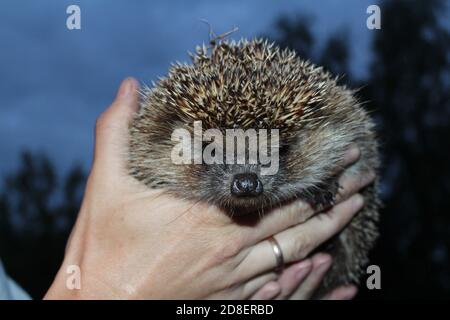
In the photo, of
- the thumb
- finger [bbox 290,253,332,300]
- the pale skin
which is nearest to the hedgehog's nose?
the pale skin

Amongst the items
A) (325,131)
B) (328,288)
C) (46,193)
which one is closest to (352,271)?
(328,288)

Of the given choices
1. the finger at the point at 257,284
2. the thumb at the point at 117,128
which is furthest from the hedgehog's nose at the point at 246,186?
the thumb at the point at 117,128

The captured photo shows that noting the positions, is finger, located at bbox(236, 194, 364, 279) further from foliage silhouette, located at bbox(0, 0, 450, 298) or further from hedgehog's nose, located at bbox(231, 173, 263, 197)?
foliage silhouette, located at bbox(0, 0, 450, 298)

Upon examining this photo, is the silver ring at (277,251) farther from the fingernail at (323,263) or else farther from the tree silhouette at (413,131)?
the tree silhouette at (413,131)

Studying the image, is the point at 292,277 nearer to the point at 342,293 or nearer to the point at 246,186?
the point at 342,293

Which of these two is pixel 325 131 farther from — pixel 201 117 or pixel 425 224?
pixel 425 224
